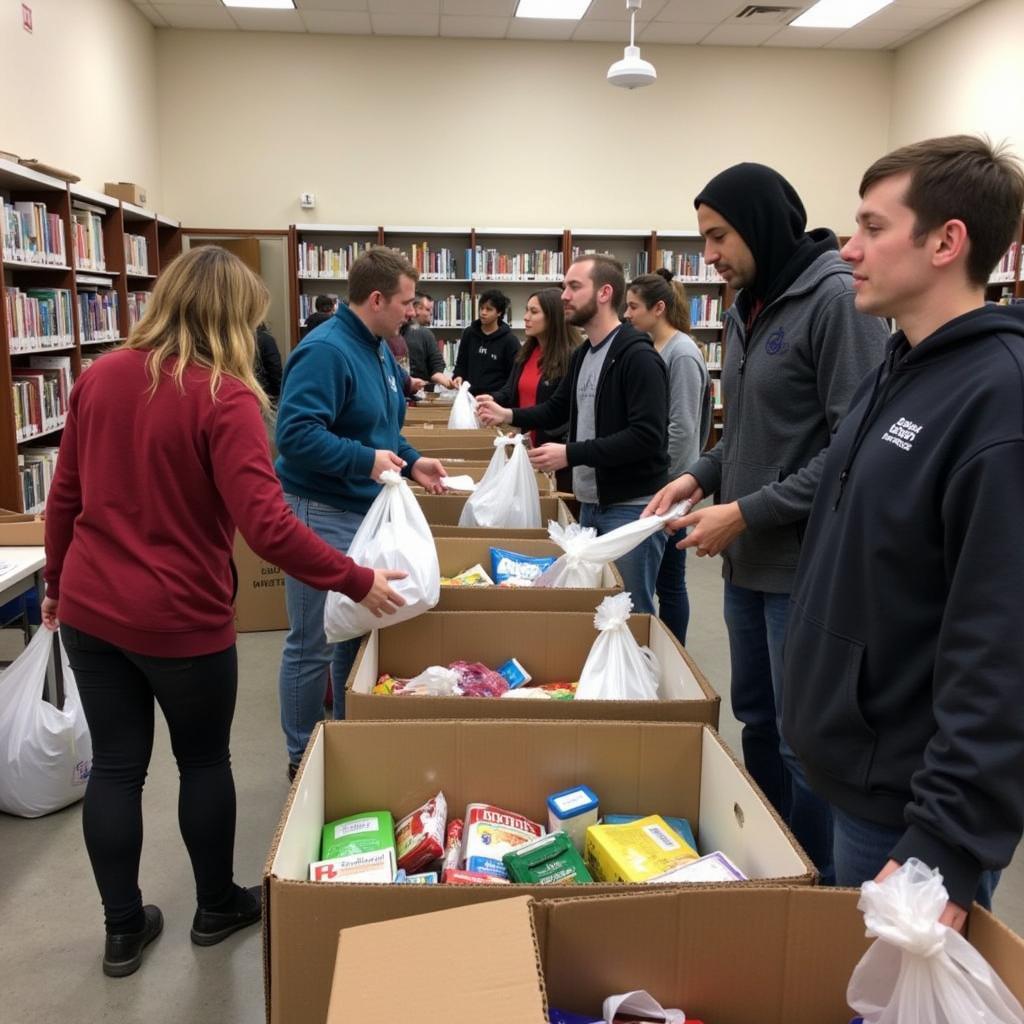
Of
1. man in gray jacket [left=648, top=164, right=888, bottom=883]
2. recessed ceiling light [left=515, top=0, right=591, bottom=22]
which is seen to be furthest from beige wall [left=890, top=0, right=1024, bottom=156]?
man in gray jacket [left=648, top=164, right=888, bottom=883]

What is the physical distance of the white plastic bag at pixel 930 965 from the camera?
693 millimetres

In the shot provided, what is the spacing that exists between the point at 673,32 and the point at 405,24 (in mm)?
2294

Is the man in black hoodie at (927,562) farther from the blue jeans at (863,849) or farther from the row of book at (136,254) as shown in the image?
the row of book at (136,254)

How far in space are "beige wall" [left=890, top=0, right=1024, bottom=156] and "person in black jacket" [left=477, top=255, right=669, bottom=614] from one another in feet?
16.6

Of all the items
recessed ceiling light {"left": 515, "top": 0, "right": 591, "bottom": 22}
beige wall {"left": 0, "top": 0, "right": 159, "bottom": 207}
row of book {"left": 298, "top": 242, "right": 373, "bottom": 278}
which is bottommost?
row of book {"left": 298, "top": 242, "right": 373, "bottom": 278}

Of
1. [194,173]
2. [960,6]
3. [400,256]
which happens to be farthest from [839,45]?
[400,256]

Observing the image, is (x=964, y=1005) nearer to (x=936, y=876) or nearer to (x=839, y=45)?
(x=936, y=876)

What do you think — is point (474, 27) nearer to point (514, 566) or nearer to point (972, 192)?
point (514, 566)

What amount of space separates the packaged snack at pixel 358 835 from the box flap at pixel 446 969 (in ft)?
1.65

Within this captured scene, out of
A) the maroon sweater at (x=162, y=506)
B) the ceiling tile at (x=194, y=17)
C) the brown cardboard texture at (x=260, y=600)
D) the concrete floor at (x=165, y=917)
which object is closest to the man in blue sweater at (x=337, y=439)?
the concrete floor at (x=165, y=917)

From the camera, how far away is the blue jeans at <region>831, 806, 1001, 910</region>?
1011 mm

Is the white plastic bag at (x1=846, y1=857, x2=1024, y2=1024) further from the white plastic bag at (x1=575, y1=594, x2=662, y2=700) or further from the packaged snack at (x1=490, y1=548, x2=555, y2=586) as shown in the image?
the packaged snack at (x1=490, y1=548, x2=555, y2=586)

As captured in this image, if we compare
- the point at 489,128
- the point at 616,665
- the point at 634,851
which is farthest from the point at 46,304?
the point at 489,128

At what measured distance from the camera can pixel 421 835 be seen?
50.2 inches
